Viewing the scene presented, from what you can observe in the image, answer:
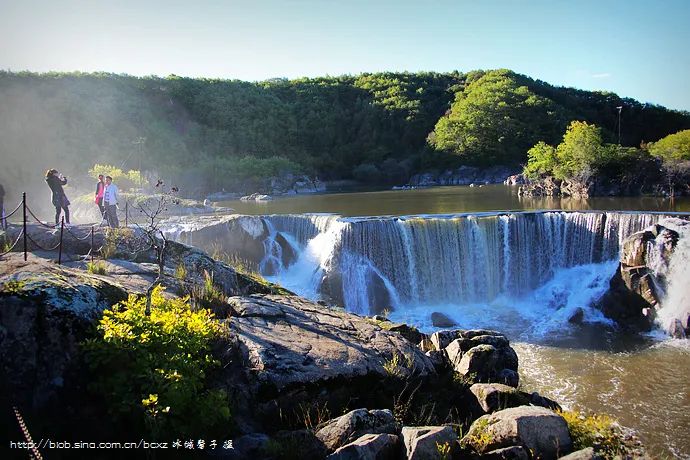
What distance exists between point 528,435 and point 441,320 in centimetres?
1186

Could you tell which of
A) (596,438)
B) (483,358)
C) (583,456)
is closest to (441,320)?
(483,358)

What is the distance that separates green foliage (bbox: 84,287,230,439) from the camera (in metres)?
4.57

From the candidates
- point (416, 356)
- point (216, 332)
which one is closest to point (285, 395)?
point (216, 332)

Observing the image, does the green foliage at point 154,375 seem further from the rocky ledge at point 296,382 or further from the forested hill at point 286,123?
the forested hill at point 286,123

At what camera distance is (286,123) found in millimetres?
79312

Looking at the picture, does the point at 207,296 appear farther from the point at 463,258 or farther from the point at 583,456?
the point at 463,258

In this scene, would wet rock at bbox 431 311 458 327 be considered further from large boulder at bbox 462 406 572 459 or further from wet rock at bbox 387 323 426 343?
large boulder at bbox 462 406 572 459

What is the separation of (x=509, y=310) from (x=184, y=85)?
75132 millimetres

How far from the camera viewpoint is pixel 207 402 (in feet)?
15.6

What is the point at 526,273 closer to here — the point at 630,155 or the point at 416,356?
the point at 416,356

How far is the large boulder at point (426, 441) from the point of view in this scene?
15.7 feet

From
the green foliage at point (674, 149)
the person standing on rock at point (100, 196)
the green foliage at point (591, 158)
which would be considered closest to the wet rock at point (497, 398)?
the person standing on rock at point (100, 196)

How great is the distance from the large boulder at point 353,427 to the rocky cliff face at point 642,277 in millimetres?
13843

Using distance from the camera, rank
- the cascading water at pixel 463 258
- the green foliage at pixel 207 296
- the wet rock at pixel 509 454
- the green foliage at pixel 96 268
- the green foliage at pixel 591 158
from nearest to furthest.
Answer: the wet rock at pixel 509 454, the green foliage at pixel 207 296, the green foliage at pixel 96 268, the cascading water at pixel 463 258, the green foliage at pixel 591 158
